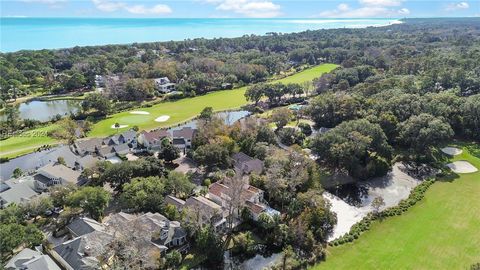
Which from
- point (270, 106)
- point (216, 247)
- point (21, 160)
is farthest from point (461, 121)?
point (21, 160)

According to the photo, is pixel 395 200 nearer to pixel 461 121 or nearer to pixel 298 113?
pixel 461 121

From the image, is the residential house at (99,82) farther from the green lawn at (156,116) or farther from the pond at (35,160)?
the pond at (35,160)

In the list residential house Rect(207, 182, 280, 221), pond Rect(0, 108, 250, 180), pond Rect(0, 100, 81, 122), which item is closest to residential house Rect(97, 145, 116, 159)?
pond Rect(0, 108, 250, 180)

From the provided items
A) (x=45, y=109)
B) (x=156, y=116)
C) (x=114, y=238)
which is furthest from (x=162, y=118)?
(x=114, y=238)

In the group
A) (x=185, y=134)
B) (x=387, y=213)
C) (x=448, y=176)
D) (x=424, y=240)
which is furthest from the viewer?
(x=185, y=134)

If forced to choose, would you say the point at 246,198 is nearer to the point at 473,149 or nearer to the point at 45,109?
the point at 473,149

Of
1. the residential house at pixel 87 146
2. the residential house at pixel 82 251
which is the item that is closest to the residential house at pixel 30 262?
the residential house at pixel 82 251

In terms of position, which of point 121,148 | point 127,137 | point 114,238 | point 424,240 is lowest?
point 424,240

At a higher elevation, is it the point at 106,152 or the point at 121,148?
the point at 121,148
